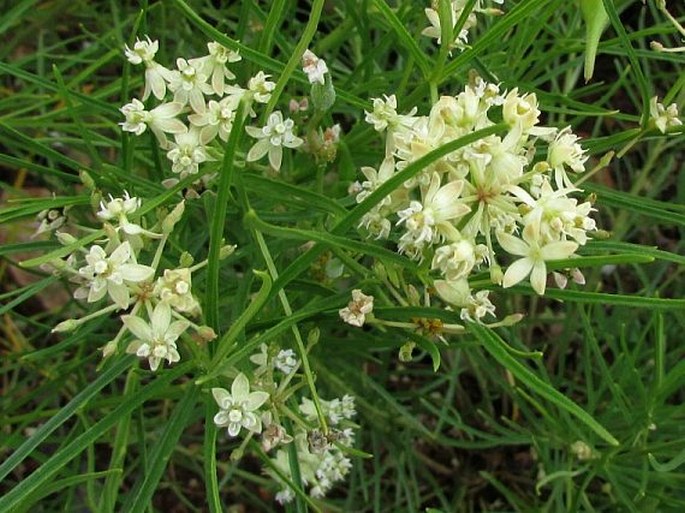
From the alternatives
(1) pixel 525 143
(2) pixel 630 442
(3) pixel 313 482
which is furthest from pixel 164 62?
(2) pixel 630 442

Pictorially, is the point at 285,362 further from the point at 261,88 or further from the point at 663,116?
the point at 663,116

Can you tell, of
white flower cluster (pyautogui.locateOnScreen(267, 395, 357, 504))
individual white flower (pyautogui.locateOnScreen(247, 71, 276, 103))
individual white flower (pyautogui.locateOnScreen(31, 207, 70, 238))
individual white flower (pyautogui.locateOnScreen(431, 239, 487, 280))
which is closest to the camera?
individual white flower (pyautogui.locateOnScreen(431, 239, 487, 280))

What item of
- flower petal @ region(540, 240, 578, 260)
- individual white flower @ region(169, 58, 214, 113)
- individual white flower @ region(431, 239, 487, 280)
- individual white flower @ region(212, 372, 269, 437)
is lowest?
individual white flower @ region(212, 372, 269, 437)

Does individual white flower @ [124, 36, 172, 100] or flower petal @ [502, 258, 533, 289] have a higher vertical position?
flower petal @ [502, 258, 533, 289]

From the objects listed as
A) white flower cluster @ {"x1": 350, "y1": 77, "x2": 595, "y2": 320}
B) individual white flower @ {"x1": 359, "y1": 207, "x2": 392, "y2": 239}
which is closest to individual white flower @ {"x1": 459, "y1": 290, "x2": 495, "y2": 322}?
white flower cluster @ {"x1": 350, "y1": 77, "x2": 595, "y2": 320}

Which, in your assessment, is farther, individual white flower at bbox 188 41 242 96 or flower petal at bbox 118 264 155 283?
individual white flower at bbox 188 41 242 96

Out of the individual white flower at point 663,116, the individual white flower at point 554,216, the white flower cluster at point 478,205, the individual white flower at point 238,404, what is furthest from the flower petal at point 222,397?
the individual white flower at point 663,116

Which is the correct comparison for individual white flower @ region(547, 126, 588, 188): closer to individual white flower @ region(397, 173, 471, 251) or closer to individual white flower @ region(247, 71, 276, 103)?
individual white flower @ region(397, 173, 471, 251)
